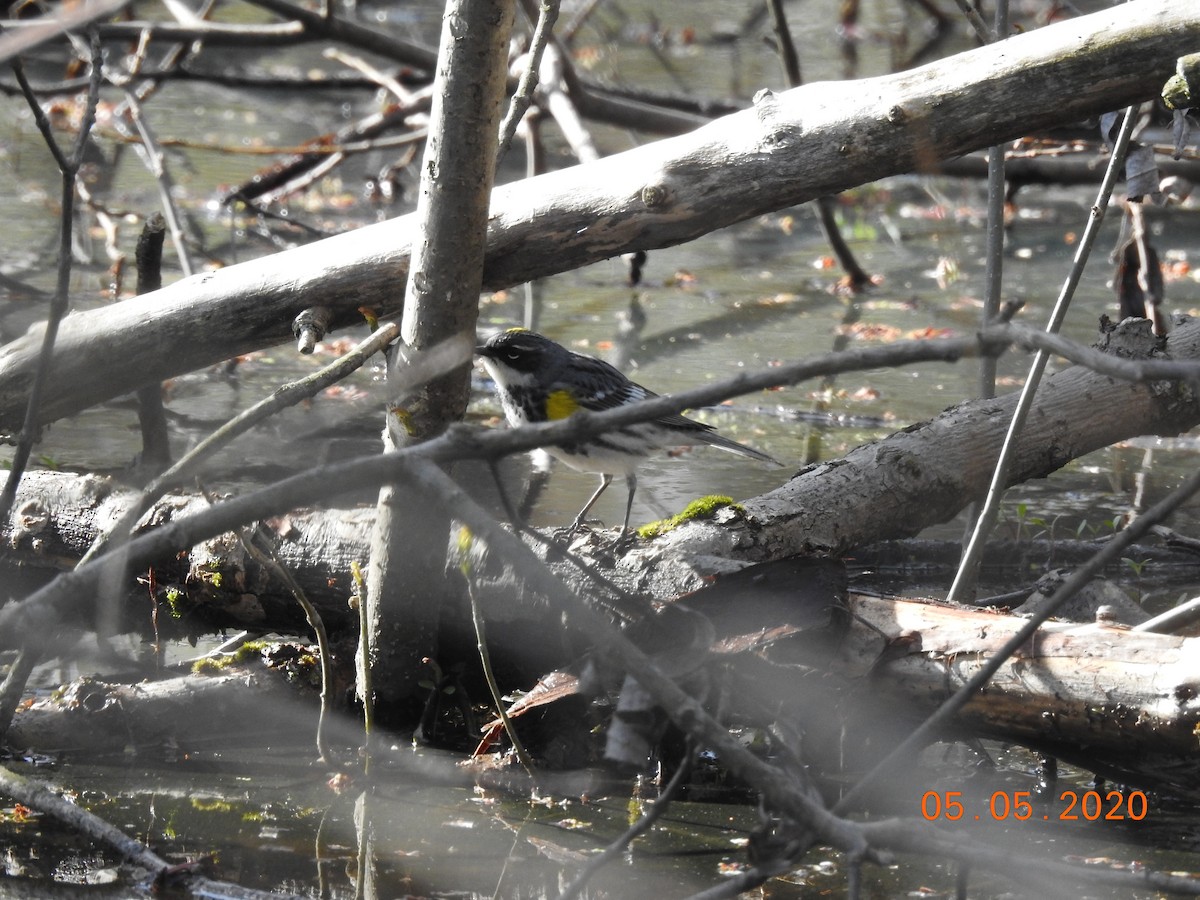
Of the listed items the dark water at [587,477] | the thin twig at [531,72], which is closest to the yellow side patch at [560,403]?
the dark water at [587,477]

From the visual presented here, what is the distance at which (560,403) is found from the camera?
4766mm

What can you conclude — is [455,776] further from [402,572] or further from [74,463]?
[74,463]

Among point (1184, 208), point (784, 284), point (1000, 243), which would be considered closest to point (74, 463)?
point (1000, 243)

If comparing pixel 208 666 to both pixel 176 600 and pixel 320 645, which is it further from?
pixel 320 645

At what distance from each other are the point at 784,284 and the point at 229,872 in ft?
23.6

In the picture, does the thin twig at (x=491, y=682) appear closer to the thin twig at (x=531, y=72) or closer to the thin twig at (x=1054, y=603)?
the thin twig at (x=1054, y=603)

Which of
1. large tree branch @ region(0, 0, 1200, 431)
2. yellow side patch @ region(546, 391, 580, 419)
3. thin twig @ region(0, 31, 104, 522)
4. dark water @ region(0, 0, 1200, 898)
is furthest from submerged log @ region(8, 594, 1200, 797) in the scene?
yellow side patch @ region(546, 391, 580, 419)

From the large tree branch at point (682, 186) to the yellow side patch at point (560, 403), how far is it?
0.66 metres

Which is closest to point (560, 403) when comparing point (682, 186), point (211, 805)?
point (682, 186)

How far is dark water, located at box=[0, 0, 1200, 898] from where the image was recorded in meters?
3.27

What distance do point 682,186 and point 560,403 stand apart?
109 centimetres

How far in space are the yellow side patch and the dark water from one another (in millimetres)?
633

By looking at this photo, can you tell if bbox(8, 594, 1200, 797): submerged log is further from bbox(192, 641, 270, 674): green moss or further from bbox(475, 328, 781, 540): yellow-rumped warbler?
bbox(475, 328, 781, 540): yellow-rumped warbler

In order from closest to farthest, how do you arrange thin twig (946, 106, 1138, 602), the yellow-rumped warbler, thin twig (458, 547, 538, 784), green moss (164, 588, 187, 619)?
thin twig (458, 547, 538, 784) < thin twig (946, 106, 1138, 602) < green moss (164, 588, 187, 619) < the yellow-rumped warbler
